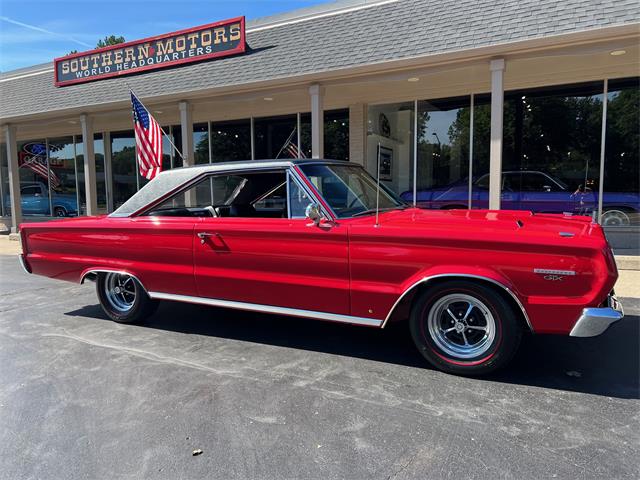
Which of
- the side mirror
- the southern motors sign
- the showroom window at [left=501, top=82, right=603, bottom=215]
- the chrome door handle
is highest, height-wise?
the southern motors sign

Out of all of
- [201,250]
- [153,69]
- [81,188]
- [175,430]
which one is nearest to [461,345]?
[175,430]

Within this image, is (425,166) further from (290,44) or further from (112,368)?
(112,368)

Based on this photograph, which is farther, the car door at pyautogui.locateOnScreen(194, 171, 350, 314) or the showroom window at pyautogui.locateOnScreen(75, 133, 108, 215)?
the showroom window at pyautogui.locateOnScreen(75, 133, 108, 215)

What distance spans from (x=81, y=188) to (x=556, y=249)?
18018 millimetres

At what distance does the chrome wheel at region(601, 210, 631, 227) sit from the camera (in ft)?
31.7

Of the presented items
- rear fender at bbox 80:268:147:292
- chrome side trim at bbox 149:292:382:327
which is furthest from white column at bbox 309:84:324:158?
chrome side trim at bbox 149:292:382:327

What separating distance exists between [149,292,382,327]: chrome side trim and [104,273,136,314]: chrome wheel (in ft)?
1.68

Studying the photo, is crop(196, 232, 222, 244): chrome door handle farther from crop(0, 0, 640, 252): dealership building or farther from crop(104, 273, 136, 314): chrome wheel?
crop(0, 0, 640, 252): dealership building

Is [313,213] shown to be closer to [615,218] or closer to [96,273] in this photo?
[96,273]

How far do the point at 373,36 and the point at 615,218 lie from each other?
621cm

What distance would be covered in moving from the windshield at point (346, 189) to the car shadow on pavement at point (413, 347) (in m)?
1.24

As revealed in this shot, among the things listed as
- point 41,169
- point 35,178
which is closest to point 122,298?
point 41,169

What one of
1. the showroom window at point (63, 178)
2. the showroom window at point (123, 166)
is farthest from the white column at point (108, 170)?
the showroom window at point (63, 178)

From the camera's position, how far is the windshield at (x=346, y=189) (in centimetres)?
409
